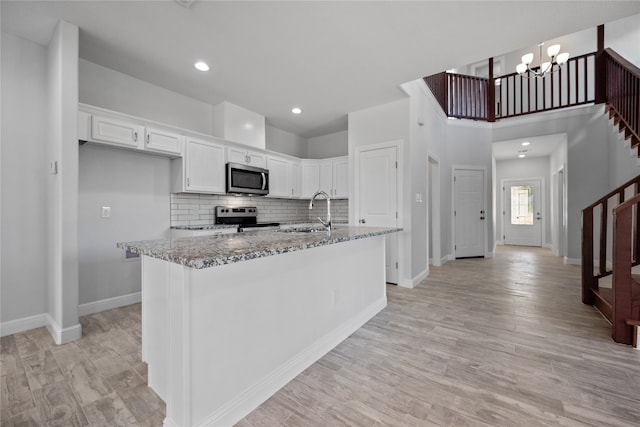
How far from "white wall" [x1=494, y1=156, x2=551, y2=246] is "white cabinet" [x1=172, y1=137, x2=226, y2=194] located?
8146 millimetres

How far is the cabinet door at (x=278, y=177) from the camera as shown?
Answer: 4.65 metres

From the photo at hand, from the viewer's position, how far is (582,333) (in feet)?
7.74

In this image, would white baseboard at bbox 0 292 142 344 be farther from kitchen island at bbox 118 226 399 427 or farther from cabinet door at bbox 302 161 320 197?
cabinet door at bbox 302 161 320 197

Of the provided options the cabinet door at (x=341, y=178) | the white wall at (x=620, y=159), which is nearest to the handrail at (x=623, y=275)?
the white wall at (x=620, y=159)

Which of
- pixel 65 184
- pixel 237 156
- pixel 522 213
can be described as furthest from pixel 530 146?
pixel 65 184

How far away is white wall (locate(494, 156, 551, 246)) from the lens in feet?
25.1

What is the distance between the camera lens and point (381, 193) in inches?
161

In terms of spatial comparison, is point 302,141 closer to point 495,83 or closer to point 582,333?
point 495,83

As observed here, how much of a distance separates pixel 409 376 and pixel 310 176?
3.93 meters

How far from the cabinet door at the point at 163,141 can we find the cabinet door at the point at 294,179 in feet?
6.59

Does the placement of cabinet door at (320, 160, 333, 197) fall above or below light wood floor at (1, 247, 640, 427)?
above

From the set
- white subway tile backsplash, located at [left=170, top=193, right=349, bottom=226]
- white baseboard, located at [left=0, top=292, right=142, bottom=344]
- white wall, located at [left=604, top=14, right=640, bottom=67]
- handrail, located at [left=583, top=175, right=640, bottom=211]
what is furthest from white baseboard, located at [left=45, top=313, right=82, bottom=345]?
white wall, located at [left=604, top=14, right=640, bottom=67]

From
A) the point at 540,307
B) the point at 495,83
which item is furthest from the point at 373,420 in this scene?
the point at 495,83

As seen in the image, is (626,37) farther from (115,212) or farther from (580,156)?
(115,212)
